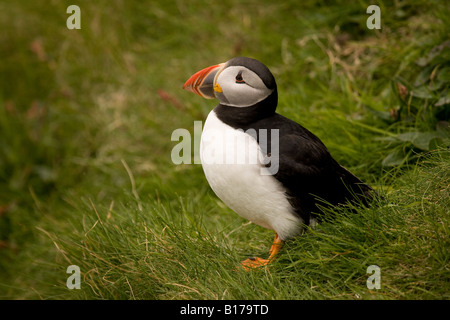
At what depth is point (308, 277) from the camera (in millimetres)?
2725

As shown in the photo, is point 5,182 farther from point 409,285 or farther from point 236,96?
point 409,285

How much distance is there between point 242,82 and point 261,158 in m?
0.40

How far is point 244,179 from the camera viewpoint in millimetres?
2643

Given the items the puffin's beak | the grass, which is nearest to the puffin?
the puffin's beak

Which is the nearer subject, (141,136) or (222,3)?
(141,136)

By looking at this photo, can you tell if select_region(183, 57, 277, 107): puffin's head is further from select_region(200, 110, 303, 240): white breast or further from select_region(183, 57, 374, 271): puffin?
select_region(200, 110, 303, 240): white breast

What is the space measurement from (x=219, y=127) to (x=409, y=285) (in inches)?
46.4

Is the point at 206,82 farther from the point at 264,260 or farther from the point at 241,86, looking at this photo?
the point at 264,260

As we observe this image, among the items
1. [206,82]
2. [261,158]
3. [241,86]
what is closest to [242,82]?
[241,86]

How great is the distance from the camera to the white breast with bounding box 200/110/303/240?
8.67ft

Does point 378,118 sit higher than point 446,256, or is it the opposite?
point 378,118
